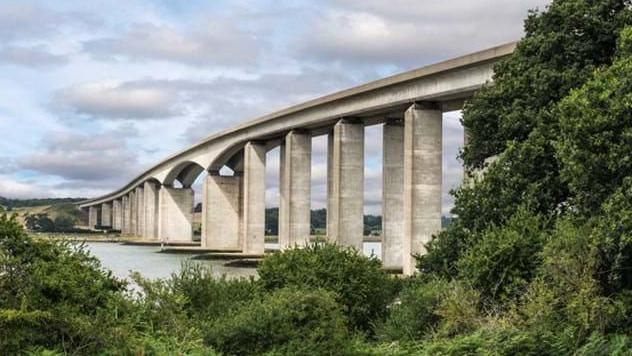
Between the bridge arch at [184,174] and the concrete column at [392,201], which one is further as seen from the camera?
the bridge arch at [184,174]

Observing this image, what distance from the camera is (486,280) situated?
74.3 ft

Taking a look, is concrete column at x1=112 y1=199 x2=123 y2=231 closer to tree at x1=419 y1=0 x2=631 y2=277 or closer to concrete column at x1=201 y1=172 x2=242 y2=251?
concrete column at x1=201 y1=172 x2=242 y2=251

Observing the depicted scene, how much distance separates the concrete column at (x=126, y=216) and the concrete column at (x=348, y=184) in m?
105

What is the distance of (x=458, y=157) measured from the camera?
104ft

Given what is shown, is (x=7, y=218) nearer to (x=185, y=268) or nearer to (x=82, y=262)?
(x=82, y=262)

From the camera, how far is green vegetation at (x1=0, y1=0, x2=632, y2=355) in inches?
694

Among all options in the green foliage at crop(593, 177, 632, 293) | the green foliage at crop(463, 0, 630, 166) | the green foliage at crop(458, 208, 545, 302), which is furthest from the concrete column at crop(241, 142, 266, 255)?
the green foliage at crop(593, 177, 632, 293)

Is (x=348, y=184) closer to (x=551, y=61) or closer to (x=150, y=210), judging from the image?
(x=551, y=61)

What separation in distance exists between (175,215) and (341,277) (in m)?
104

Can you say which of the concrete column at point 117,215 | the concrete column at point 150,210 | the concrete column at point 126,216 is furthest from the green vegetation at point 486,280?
the concrete column at point 117,215

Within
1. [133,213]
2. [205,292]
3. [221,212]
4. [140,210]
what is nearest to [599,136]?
[205,292]

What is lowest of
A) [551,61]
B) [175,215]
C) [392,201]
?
[175,215]

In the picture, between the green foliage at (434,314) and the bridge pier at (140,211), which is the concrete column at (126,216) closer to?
the bridge pier at (140,211)

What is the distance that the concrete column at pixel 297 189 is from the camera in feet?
235
